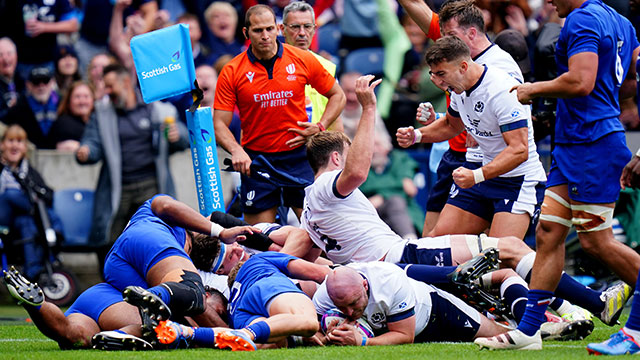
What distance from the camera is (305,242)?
748 centimetres

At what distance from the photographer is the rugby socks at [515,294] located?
6617 mm

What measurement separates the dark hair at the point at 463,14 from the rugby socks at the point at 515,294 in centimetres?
212

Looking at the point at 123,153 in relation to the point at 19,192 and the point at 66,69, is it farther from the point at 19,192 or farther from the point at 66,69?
the point at 66,69

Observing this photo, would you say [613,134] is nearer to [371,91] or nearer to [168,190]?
[371,91]

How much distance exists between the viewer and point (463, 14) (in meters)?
7.66

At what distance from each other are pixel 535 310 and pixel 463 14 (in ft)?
9.14

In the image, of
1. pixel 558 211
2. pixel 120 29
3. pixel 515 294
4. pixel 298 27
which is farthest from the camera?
pixel 120 29

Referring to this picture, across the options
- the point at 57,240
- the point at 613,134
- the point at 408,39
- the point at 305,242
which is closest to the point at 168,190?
the point at 57,240

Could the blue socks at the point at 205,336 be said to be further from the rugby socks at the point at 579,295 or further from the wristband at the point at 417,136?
the wristband at the point at 417,136

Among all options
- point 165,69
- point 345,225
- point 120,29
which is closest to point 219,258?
point 345,225

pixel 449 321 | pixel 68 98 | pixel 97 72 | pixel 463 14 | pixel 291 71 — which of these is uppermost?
pixel 463 14

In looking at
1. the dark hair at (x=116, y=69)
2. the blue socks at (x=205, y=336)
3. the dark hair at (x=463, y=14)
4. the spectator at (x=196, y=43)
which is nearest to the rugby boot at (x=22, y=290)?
the blue socks at (x=205, y=336)

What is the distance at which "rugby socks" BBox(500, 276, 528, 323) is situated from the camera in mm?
6617

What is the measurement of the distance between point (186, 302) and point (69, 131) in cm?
692
